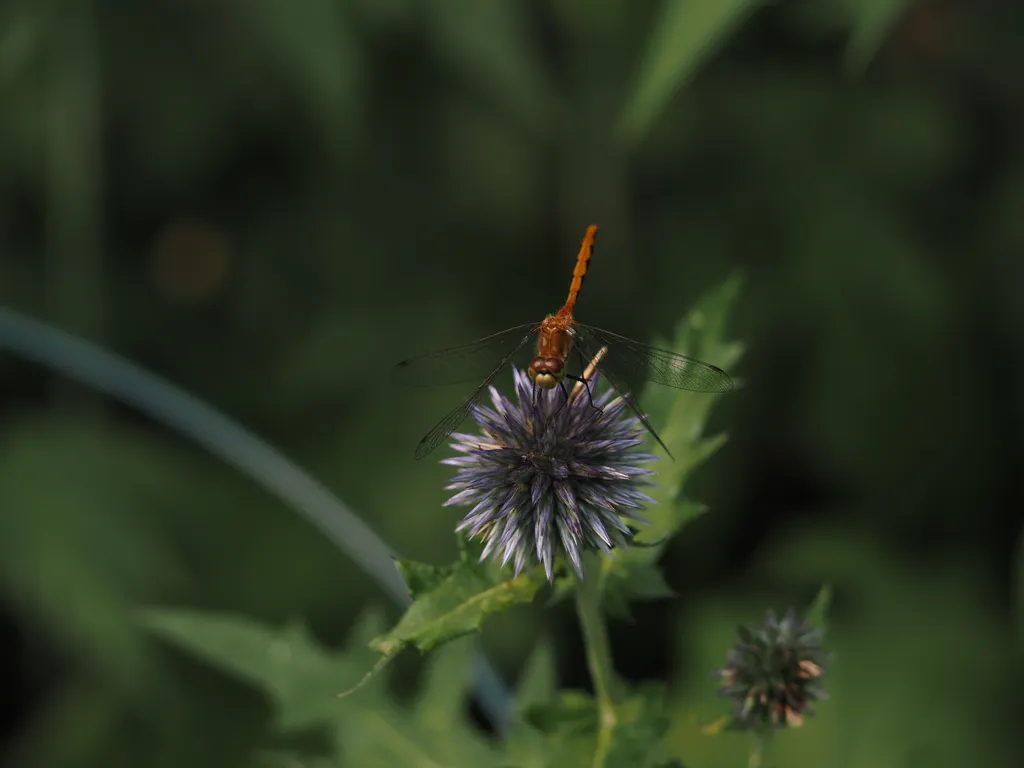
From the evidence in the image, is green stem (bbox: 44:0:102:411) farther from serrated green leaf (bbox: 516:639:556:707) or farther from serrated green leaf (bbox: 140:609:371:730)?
serrated green leaf (bbox: 516:639:556:707)

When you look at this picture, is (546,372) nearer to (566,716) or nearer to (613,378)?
(613,378)

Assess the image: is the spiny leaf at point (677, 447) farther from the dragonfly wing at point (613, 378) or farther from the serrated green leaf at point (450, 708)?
the serrated green leaf at point (450, 708)

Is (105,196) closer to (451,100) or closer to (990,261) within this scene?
(451,100)

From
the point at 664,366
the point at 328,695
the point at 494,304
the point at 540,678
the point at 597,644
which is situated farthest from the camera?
the point at 494,304

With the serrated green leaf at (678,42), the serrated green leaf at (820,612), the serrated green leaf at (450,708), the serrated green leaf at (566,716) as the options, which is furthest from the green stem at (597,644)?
the serrated green leaf at (678,42)

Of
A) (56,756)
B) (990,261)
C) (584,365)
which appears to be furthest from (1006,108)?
(56,756)

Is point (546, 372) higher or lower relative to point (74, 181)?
lower

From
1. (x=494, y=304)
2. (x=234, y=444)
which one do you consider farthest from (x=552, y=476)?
(x=494, y=304)

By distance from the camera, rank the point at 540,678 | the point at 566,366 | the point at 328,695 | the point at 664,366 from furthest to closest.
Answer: the point at 540,678 < the point at 328,695 < the point at 566,366 < the point at 664,366
